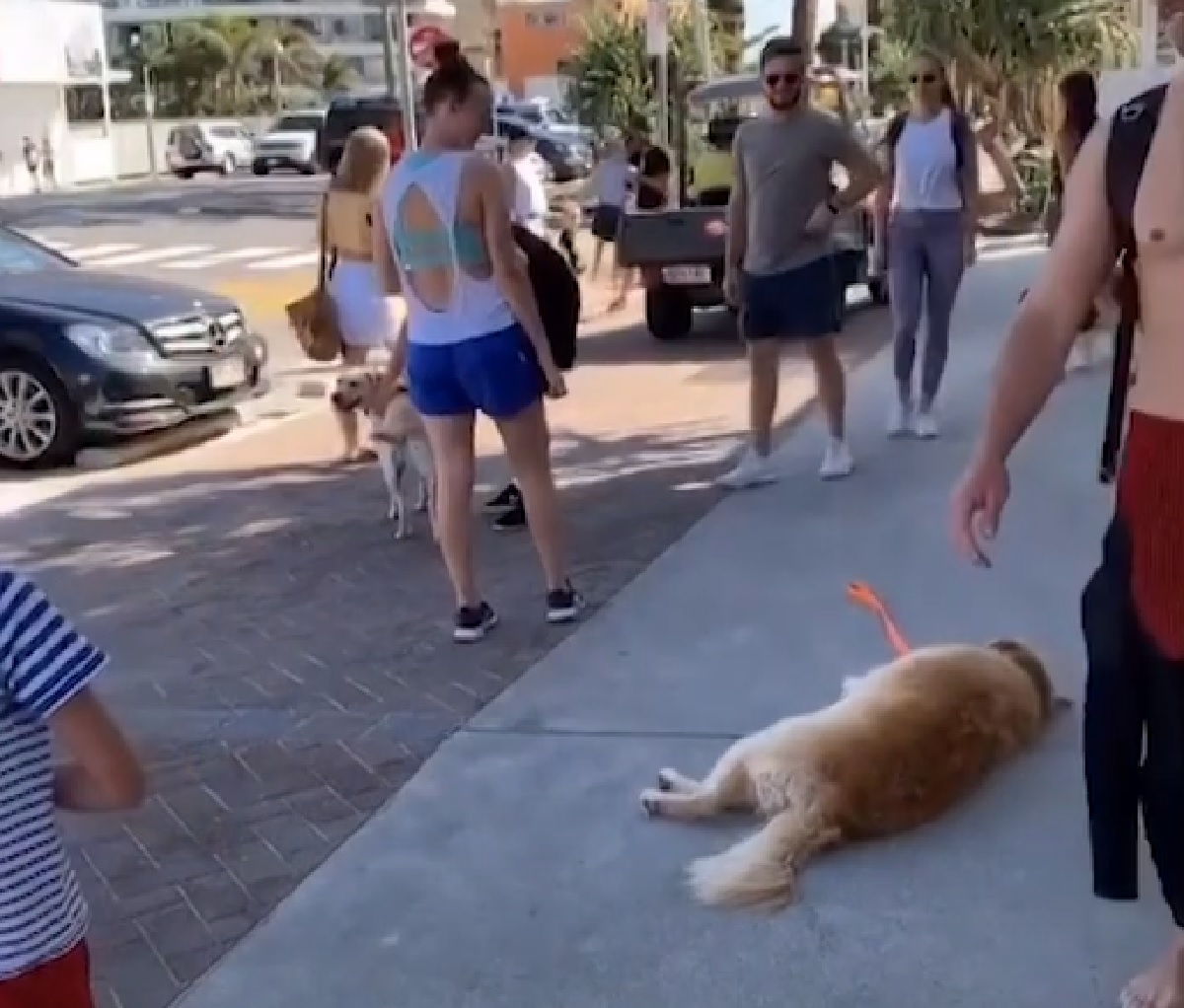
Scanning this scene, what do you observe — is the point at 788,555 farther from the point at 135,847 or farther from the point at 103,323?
the point at 103,323

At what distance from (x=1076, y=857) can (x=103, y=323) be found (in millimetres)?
7686

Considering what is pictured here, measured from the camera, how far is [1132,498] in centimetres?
313

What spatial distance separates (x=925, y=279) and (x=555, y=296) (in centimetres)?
225

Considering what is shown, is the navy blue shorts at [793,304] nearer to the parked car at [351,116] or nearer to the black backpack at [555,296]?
the black backpack at [555,296]

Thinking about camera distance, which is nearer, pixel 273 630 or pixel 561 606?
pixel 561 606

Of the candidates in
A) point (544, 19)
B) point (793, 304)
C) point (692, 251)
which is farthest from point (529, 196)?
point (544, 19)

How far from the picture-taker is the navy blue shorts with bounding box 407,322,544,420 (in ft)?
19.8

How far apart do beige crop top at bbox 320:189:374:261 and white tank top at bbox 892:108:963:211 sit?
8.32 ft

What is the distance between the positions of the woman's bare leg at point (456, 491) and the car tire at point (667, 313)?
8.59 meters

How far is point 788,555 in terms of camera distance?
7.11 metres

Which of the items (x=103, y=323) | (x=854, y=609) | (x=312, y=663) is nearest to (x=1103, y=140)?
(x=854, y=609)

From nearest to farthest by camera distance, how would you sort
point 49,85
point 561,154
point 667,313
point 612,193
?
point 667,313 < point 612,193 < point 561,154 < point 49,85

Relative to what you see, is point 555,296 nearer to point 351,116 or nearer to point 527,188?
point 527,188

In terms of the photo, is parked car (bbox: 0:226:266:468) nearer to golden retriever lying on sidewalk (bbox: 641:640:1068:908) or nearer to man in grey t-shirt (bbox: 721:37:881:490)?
man in grey t-shirt (bbox: 721:37:881:490)
